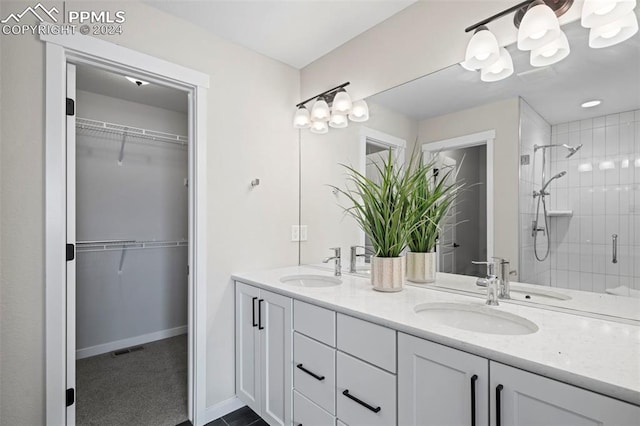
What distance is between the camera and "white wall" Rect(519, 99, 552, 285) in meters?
1.30

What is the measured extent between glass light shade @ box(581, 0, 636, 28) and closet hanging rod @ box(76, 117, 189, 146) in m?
2.73

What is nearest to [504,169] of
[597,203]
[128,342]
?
[597,203]

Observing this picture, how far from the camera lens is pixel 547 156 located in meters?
1.30

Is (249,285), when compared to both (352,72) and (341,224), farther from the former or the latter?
(352,72)

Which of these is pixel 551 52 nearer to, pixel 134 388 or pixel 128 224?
pixel 134 388

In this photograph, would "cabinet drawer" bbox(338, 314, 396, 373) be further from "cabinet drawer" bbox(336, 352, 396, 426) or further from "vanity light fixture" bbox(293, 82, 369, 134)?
"vanity light fixture" bbox(293, 82, 369, 134)

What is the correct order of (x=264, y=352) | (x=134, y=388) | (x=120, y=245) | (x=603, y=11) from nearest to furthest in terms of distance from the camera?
1. (x=603, y=11)
2. (x=264, y=352)
3. (x=134, y=388)
4. (x=120, y=245)

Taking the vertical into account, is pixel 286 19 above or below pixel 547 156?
above

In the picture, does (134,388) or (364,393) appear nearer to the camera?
(364,393)

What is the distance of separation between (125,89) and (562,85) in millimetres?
3107

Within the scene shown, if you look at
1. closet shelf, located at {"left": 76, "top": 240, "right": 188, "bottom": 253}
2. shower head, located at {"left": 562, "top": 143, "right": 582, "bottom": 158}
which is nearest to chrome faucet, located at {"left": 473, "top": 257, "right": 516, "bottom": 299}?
shower head, located at {"left": 562, "top": 143, "right": 582, "bottom": 158}

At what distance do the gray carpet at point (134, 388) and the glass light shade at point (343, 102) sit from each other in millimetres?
2170

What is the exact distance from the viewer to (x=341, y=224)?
6.95 ft

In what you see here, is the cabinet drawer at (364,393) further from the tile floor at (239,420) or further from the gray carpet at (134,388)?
the gray carpet at (134,388)
